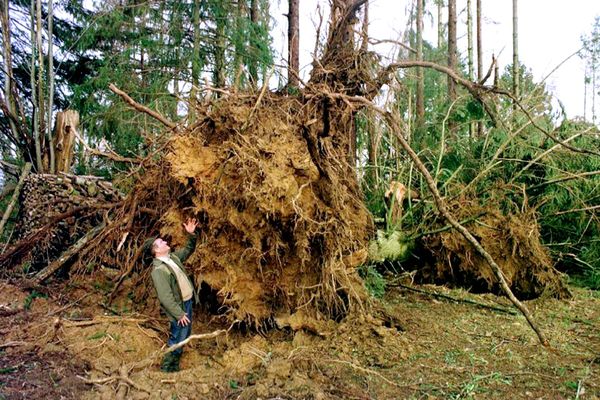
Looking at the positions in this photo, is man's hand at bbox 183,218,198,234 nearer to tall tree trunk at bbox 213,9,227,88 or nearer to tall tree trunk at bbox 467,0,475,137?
tall tree trunk at bbox 213,9,227,88

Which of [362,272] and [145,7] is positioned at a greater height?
[145,7]

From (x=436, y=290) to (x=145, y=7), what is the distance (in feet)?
32.0

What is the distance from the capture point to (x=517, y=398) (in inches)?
143

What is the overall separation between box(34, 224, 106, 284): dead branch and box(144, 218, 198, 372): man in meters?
2.09

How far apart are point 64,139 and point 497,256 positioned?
7512 millimetres

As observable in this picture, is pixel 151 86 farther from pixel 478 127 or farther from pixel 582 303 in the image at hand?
pixel 582 303

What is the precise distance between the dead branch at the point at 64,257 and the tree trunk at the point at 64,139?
2.55 meters

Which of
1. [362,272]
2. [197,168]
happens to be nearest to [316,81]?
[197,168]

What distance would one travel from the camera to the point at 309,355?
4.55m

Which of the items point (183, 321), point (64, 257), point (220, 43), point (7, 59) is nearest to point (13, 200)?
point (64, 257)

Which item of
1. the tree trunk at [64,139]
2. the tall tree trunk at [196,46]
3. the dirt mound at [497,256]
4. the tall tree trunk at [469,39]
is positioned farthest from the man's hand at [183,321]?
the tall tree trunk at [469,39]

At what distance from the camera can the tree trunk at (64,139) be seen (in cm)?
851

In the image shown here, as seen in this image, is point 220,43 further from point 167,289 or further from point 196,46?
point 167,289

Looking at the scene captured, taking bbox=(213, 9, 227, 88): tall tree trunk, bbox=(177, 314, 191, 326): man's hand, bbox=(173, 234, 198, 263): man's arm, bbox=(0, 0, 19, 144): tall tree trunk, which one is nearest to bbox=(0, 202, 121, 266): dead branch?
bbox=(173, 234, 198, 263): man's arm
